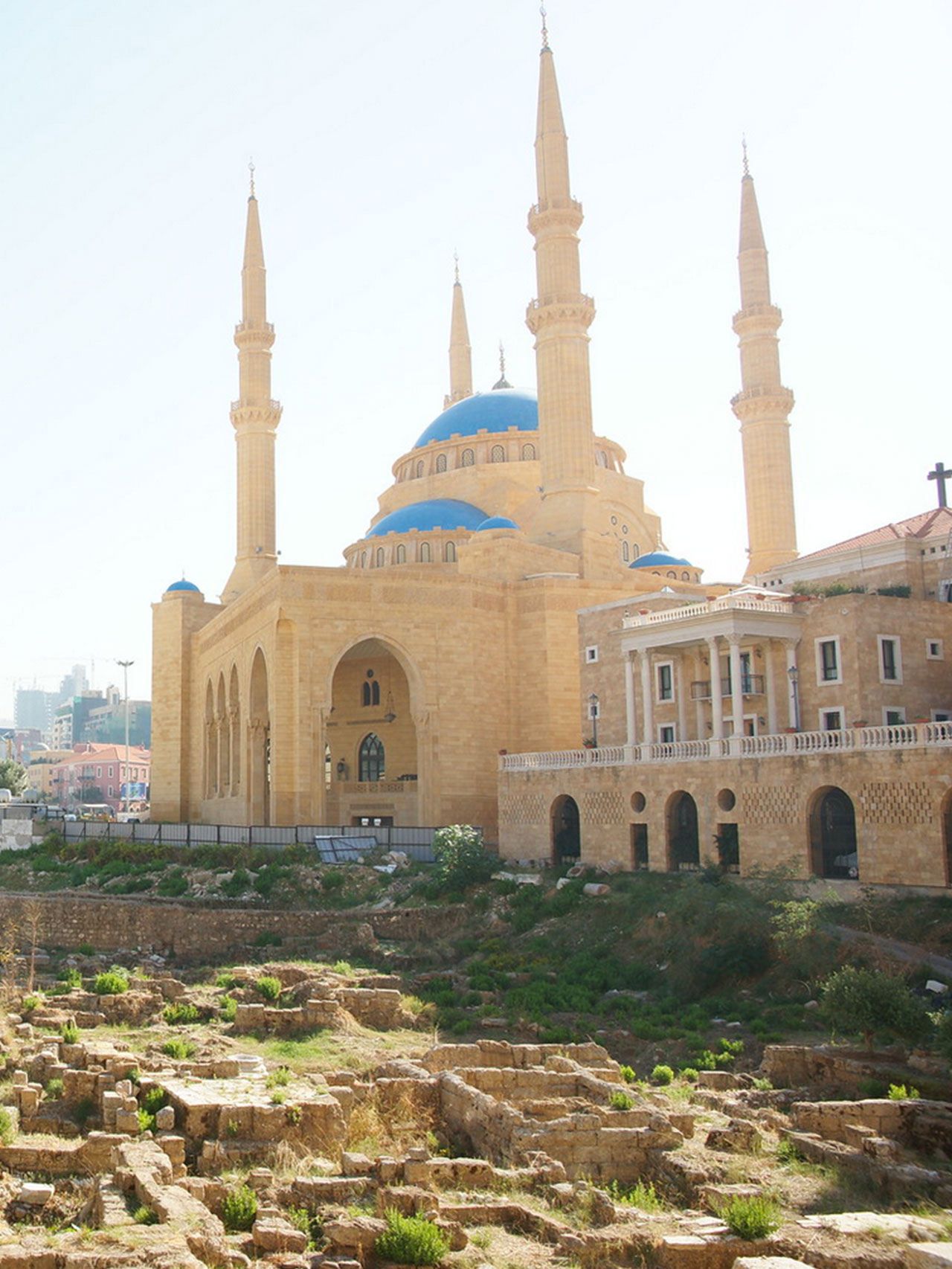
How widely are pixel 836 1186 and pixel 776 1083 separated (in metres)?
3.92

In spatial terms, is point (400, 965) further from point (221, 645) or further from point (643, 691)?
point (221, 645)

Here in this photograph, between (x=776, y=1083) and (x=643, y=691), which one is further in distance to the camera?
(x=643, y=691)

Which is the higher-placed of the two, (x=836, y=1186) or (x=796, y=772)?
(x=796, y=772)

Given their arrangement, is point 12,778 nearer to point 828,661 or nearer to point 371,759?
point 371,759

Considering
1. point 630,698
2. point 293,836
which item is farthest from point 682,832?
point 293,836

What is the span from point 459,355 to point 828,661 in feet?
131

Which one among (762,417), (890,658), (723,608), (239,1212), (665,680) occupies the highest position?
(762,417)

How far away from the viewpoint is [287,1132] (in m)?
11.8

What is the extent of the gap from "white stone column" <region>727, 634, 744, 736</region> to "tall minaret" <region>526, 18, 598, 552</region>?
42.6 feet

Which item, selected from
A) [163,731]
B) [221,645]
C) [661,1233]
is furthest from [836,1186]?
[163,731]

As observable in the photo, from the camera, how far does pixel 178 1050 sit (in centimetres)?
1528

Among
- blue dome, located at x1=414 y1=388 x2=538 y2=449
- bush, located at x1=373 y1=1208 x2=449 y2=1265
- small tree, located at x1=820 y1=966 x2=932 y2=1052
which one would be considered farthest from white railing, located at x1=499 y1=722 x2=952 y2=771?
blue dome, located at x1=414 y1=388 x2=538 y2=449

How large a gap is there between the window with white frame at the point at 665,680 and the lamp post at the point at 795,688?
3503 mm

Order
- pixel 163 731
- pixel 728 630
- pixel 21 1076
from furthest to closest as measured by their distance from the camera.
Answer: pixel 163 731 → pixel 728 630 → pixel 21 1076
